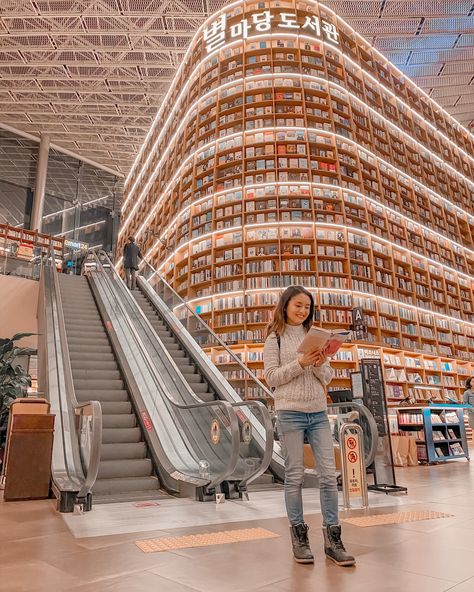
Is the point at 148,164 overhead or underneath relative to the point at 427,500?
overhead

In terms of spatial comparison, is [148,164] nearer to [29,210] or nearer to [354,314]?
[29,210]

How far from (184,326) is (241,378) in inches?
80.0

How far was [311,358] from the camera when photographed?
85.4 inches

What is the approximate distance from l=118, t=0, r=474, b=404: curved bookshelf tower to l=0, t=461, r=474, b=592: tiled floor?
594 cm

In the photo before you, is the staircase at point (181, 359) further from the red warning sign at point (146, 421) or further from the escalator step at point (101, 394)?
the red warning sign at point (146, 421)

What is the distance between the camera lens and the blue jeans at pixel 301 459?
7.25ft

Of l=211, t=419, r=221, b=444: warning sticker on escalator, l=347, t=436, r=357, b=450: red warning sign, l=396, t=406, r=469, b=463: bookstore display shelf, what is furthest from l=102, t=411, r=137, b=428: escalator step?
l=396, t=406, r=469, b=463: bookstore display shelf

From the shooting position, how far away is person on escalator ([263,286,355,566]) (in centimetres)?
218

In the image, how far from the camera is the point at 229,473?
3914 mm

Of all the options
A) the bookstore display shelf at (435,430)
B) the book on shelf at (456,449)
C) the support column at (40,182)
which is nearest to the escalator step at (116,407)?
the bookstore display shelf at (435,430)

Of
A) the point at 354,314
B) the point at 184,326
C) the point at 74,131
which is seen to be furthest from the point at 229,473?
the point at 74,131

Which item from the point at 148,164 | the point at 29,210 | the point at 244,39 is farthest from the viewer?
the point at 29,210

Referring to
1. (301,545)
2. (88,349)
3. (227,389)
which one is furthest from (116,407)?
(301,545)

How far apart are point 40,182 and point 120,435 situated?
19387mm
